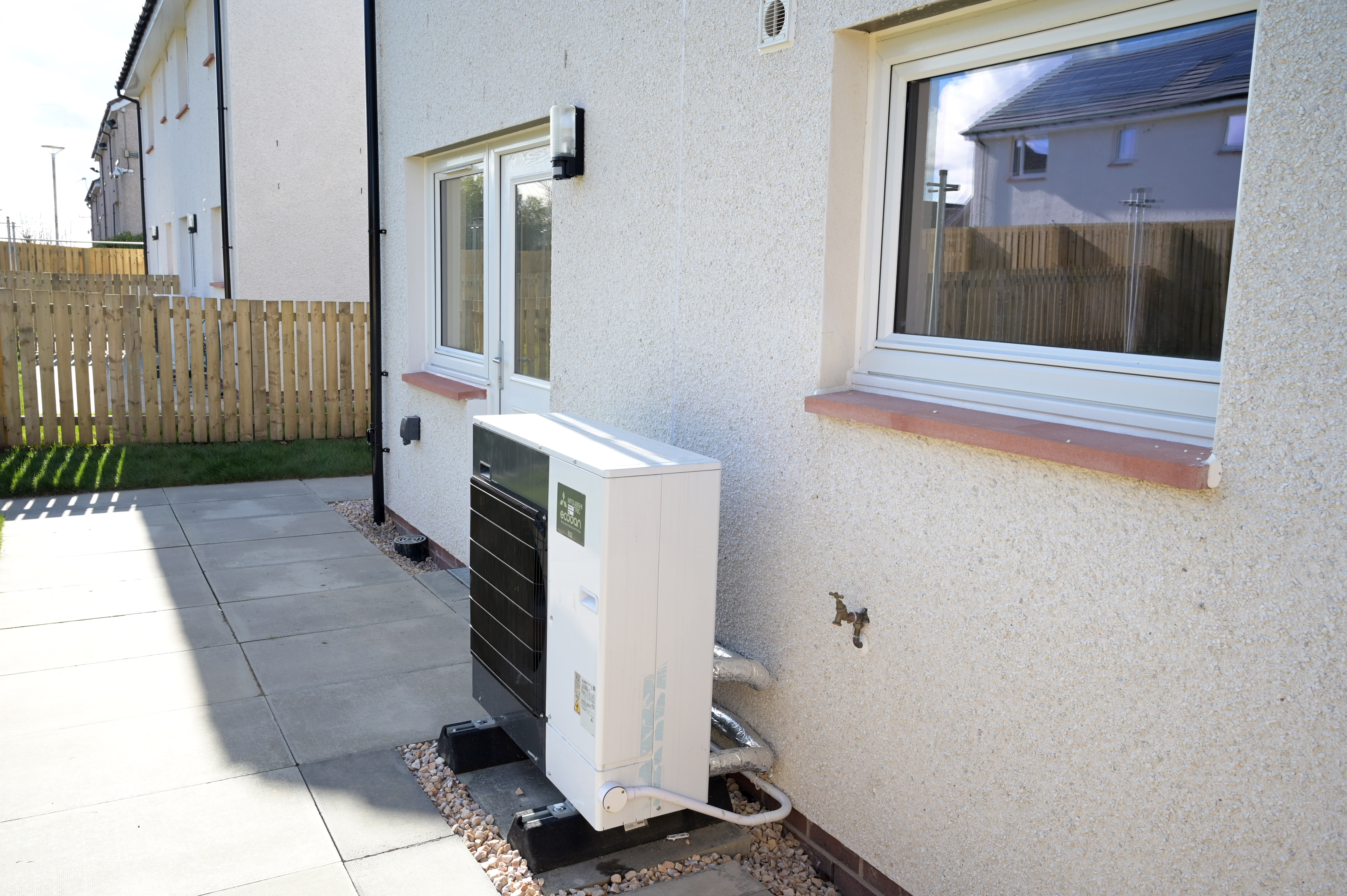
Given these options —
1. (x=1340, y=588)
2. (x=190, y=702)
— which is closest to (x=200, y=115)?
(x=190, y=702)

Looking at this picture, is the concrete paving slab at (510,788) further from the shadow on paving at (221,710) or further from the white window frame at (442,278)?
the white window frame at (442,278)

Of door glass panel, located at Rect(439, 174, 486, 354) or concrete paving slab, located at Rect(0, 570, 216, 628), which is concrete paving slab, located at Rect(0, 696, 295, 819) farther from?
door glass panel, located at Rect(439, 174, 486, 354)

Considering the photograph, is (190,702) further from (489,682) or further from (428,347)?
(428,347)

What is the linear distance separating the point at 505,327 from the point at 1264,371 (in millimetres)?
4517

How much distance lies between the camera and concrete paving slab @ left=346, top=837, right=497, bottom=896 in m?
3.02

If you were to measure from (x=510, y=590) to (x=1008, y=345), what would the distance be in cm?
190

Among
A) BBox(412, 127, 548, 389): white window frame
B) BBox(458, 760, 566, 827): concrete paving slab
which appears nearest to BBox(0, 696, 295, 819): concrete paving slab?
BBox(458, 760, 566, 827): concrete paving slab

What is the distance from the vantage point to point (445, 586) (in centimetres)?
615

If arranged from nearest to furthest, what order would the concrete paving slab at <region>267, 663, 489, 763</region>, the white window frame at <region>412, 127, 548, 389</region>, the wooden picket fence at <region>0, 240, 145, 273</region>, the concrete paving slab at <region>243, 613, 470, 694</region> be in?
the concrete paving slab at <region>267, 663, 489, 763</region> → the concrete paving slab at <region>243, 613, 470, 694</region> → the white window frame at <region>412, 127, 548, 389</region> → the wooden picket fence at <region>0, 240, 145, 273</region>

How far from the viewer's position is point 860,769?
9.95 feet

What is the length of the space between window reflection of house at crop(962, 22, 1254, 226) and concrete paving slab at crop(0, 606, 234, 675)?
436cm

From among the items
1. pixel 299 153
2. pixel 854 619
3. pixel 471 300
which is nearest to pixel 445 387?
pixel 471 300

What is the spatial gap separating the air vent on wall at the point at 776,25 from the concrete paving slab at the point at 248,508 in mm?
6066

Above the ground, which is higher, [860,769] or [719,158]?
[719,158]
